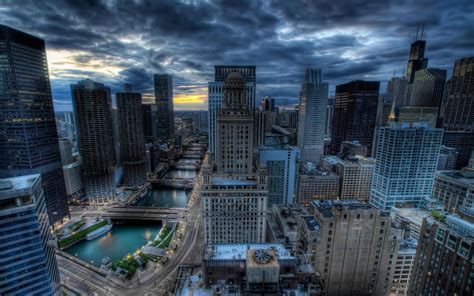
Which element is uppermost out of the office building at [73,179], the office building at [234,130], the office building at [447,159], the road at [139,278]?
the office building at [234,130]

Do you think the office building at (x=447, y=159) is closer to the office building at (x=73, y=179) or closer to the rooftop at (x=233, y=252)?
the rooftop at (x=233, y=252)

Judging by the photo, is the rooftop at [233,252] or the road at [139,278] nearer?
the rooftop at [233,252]

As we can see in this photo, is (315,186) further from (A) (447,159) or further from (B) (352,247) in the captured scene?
(A) (447,159)

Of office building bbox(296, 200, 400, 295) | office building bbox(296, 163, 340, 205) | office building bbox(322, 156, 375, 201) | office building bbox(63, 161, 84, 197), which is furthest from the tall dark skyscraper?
office building bbox(322, 156, 375, 201)

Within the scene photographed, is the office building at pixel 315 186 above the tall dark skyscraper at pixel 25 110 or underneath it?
underneath

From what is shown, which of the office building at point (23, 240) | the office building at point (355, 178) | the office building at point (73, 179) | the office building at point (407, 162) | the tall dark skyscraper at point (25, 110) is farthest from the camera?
the office building at point (73, 179)

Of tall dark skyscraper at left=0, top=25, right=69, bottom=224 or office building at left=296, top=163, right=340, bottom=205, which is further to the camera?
office building at left=296, top=163, right=340, bottom=205

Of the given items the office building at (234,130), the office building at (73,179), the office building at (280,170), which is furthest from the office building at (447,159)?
the office building at (73,179)

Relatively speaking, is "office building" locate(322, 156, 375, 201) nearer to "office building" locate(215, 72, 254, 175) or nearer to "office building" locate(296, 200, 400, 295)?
"office building" locate(296, 200, 400, 295)
